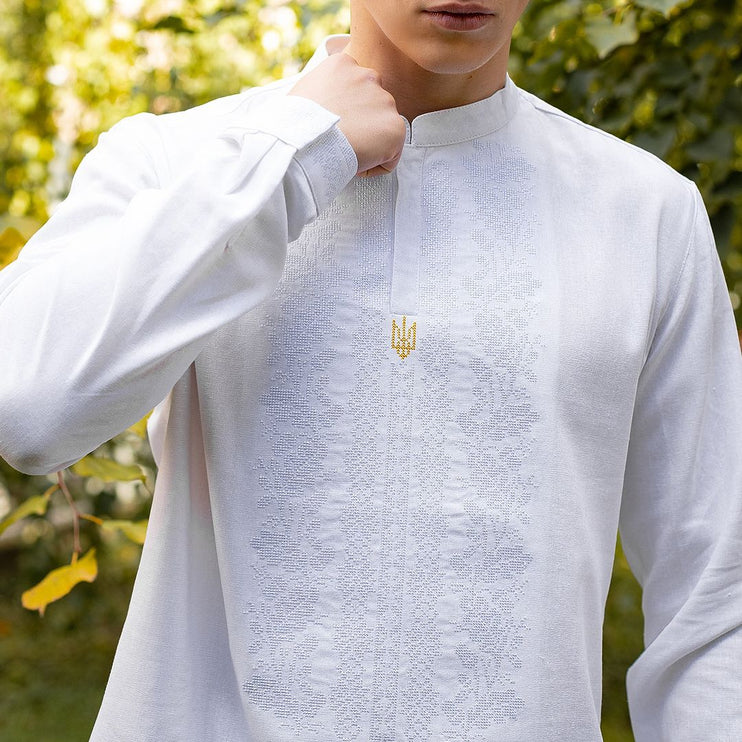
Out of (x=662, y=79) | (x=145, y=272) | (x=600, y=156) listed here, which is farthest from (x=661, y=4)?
(x=145, y=272)

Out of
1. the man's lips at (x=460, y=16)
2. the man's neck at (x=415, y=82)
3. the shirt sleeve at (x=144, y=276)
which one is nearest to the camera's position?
the shirt sleeve at (x=144, y=276)

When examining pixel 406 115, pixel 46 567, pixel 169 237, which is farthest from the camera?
pixel 46 567

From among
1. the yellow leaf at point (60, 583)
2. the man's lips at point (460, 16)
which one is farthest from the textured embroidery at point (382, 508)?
the yellow leaf at point (60, 583)

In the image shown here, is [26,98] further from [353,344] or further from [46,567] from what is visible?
[353,344]

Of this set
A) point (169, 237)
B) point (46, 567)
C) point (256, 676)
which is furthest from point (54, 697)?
point (169, 237)

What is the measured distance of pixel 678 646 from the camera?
1147 mm

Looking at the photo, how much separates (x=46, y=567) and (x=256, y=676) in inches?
102

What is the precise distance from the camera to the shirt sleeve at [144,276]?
2.92ft

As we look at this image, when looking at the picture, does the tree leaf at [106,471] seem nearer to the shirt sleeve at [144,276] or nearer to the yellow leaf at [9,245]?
the yellow leaf at [9,245]

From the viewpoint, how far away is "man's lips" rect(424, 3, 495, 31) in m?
1.00

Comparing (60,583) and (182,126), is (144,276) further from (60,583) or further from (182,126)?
(60,583)

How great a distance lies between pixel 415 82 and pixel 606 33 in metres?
0.74

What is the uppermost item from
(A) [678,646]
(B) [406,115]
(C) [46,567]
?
(B) [406,115]

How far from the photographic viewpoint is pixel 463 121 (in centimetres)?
114
